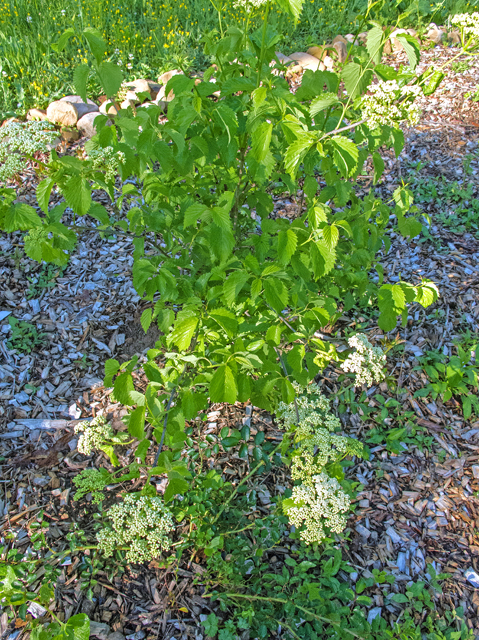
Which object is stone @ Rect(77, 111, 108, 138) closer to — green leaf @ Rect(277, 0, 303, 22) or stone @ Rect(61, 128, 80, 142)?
stone @ Rect(61, 128, 80, 142)

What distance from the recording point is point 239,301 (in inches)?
72.1

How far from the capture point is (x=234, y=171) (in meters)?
1.83

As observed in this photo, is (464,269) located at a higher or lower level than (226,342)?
lower

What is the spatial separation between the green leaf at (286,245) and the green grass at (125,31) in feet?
10.8

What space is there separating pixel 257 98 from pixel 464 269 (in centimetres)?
230

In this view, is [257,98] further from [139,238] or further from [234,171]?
[139,238]

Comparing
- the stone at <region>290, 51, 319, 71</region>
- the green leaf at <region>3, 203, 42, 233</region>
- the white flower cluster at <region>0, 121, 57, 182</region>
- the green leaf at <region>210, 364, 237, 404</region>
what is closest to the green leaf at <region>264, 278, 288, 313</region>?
the green leaf at <region>210, 364, 237, 404</region>

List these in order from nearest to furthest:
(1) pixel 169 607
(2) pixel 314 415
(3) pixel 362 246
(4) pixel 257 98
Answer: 1. (4) pixel 257 98
2. (2) pixel 314 415
3. (1) pixel 169 607
4. (3) pixel 362 246

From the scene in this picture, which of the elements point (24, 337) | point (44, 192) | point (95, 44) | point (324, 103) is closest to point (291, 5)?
point (324, 103)

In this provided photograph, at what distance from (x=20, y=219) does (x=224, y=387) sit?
868 mm

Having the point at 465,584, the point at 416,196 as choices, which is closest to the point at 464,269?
the point at 416,196

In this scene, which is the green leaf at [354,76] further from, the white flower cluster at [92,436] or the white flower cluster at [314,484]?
the white flower cluster at [92,436]

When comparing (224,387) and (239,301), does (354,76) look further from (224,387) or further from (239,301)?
(224,387)

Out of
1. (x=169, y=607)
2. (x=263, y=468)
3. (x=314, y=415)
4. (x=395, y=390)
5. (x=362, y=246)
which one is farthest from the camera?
(x=395, y=390)
